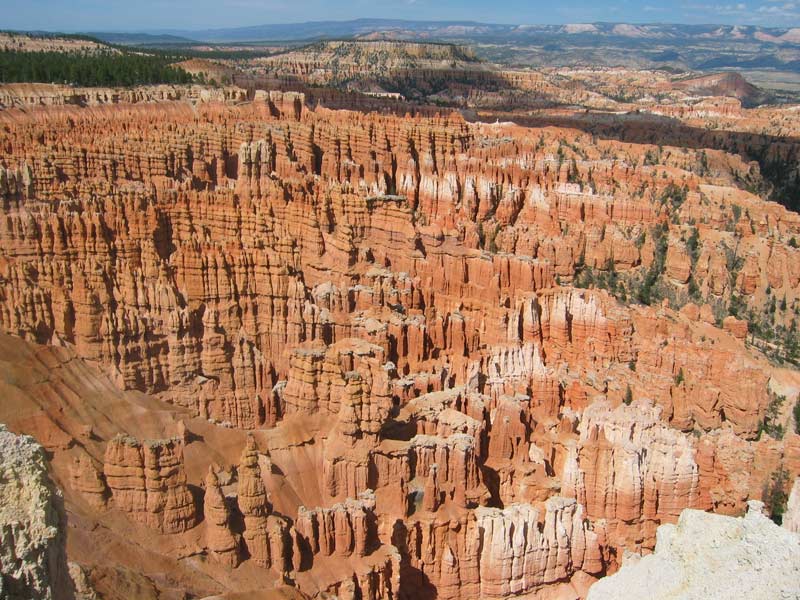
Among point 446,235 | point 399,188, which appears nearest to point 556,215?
point 399,188

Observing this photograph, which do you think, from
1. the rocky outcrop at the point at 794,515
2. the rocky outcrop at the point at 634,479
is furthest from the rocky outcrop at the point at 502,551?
the rocky outcrop at the point at 794,515

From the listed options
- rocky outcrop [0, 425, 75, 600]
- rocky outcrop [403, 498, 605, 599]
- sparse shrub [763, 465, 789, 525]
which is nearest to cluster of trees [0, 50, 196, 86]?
rocky outcrop [403, 498, 605, 599]

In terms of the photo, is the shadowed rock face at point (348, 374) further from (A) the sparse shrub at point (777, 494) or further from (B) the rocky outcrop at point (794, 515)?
(B) the rocky outcrop at point (794, 515)

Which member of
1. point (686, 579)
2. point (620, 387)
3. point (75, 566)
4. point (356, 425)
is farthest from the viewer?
point (620, 387)

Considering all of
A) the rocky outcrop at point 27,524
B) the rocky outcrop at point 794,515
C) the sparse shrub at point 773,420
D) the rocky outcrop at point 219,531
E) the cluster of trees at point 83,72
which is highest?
the cluster of trees at point 83,72

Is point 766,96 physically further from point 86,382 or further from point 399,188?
point 86,382

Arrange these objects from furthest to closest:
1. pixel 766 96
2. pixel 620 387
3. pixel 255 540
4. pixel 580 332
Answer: pixel 766 96, pixel 580 332, pixel 620 387, pixel 255 540
